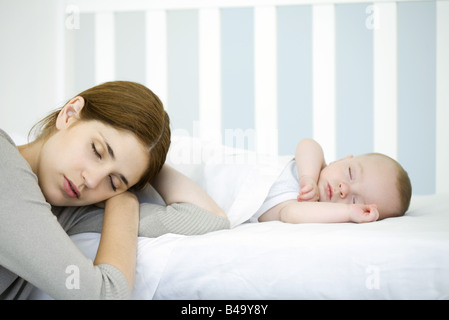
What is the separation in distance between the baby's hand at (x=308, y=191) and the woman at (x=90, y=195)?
8.4 inches

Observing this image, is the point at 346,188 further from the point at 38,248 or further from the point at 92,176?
the point at 38,248

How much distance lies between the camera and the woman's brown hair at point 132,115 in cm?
78

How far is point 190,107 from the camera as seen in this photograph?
183 cm

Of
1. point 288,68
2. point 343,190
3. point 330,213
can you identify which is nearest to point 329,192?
point 343,190

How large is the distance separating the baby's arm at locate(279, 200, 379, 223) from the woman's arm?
0.52ft

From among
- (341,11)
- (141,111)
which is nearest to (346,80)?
(341,11)

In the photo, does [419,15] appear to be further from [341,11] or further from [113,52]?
[113,52]

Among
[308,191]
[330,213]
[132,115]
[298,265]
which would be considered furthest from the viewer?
[308,191]

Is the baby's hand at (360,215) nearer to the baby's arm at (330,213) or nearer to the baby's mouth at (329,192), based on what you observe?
the baby's arm at (330,213)

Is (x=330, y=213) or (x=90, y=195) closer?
(x=90, y=195)

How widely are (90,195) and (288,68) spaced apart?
1268mm

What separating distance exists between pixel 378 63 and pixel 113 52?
3.65 feet

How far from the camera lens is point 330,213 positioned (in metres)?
0.89

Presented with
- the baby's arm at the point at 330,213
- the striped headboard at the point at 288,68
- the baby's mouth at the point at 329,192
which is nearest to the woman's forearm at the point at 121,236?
the baby's arm at the point at 330,213
